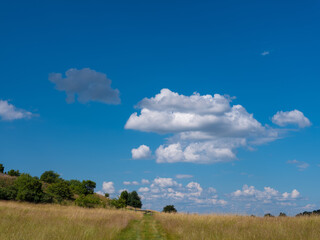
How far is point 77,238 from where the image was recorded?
13.9 metres

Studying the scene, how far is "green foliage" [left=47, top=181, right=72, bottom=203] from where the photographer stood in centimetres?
6297

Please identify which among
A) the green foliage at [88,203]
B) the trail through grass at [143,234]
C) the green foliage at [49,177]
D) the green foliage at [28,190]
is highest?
the green foliage at [49,177]

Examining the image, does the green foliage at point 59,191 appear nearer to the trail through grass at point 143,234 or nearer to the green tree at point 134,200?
the green tree at point 134,200

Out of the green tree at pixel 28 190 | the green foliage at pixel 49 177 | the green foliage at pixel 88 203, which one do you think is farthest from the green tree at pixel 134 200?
the green tree at pixel 28 190

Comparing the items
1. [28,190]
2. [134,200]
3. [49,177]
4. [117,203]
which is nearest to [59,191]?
[28,190]

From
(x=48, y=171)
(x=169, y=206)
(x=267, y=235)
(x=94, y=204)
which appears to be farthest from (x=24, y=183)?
(x=267, y=235)

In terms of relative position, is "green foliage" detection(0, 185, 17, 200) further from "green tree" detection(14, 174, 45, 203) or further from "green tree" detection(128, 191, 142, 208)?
"green tree" detection(128, 191, 142, 208)

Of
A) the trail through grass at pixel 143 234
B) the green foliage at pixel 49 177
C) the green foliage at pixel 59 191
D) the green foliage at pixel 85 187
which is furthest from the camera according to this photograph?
the green foliage at pixel 49 177

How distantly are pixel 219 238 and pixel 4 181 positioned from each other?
6950cm

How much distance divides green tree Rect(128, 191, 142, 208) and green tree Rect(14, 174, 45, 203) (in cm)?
4360

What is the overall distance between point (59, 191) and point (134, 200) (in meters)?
35.8

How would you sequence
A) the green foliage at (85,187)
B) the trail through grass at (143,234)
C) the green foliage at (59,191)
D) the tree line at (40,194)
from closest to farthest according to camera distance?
the trail through grass at (143,234) < the tree line at (40,194) < the green foliage at (59,191) < the green foliage at (85,187)

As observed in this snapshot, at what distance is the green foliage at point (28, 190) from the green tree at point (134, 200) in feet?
141

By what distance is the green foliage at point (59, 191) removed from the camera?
207ft
